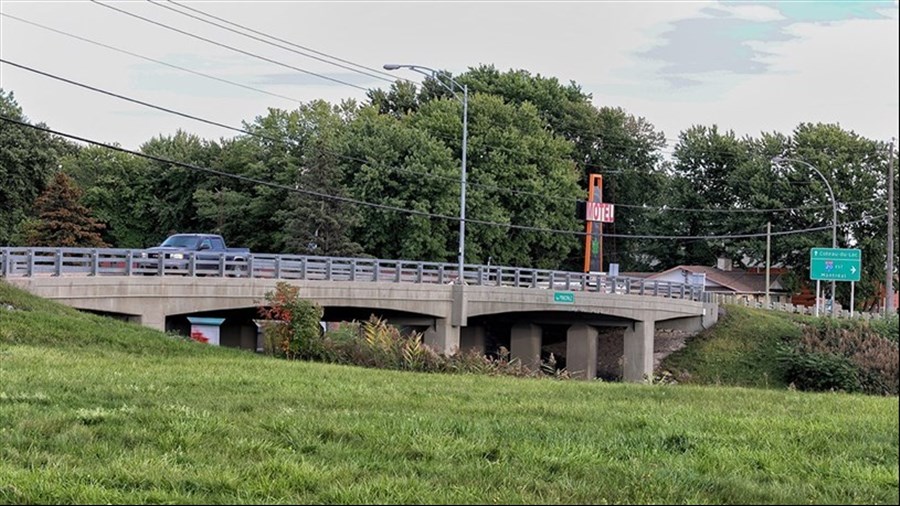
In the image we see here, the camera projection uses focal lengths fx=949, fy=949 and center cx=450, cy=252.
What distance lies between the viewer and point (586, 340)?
51.8m

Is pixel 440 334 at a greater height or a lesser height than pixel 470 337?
greater

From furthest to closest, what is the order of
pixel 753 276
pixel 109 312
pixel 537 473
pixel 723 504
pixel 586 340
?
pixel 753 276 → pixel 586 340 → pixel 109 312 → pixel 537 473 → pixel 723 504

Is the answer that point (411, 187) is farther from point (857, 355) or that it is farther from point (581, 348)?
point (857, 355)

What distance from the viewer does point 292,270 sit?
37594 millimetres

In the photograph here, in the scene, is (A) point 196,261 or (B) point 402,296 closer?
(A) point 196,261

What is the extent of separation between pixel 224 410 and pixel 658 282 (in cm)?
4580

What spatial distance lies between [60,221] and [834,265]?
5711cm

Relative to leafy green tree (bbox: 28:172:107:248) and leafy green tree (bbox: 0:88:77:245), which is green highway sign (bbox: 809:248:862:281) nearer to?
leafy green tree (bbox: 28:172:107:248)

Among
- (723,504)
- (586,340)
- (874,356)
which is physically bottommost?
(586,340)

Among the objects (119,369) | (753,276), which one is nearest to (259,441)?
(119,369)

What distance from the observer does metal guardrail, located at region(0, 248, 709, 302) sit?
30484 millimetres

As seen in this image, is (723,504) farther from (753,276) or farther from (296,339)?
(753,276)

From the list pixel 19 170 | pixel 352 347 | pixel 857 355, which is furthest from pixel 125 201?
pixel 857 355

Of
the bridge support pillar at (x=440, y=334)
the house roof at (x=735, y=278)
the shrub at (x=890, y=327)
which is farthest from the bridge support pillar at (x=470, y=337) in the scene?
the shrub at (x=890, y=327)
